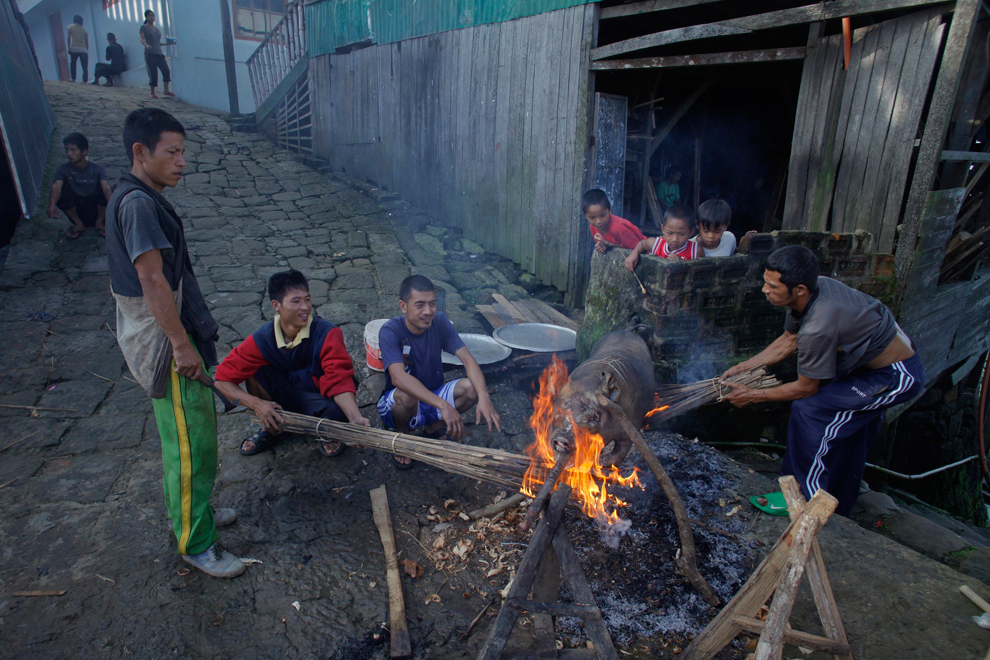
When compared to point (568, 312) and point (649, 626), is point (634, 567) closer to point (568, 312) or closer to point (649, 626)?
point (649, 626)

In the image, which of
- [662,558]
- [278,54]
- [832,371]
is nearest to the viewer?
[662,558]

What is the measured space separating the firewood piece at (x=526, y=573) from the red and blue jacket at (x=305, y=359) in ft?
6.42

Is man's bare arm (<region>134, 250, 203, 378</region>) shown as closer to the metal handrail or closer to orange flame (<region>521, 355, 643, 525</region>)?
orange flame (<region>521, 355, 643, 525</region>)

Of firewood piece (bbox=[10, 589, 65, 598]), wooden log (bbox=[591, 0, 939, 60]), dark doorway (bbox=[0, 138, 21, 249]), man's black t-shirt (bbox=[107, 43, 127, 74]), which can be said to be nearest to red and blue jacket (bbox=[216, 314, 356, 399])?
firewood piece (bbox=[10, 589, 65, 598])

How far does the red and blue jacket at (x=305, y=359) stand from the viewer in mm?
3803

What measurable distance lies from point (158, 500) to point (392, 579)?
185 centimetres

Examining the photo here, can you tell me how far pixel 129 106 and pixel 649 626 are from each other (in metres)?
17.8

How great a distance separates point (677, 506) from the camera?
2.69 m

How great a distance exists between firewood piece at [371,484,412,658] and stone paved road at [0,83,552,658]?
0.09m

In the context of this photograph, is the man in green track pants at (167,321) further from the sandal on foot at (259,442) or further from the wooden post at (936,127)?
the wooden post at (936,127)

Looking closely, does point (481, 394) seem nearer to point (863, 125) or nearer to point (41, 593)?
point (41, 593)

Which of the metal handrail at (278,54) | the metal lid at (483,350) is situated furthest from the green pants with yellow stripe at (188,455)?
the metal handrail at (278,54)

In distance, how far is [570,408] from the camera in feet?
9.82

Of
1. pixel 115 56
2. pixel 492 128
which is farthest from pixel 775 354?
pixel 115 56
